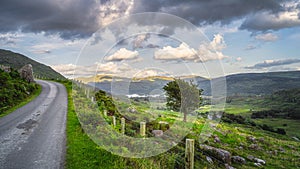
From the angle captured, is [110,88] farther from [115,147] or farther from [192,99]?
[192,99]

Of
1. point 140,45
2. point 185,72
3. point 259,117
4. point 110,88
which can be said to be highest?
point 140,45

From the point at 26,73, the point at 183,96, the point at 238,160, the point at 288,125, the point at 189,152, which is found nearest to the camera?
the point at 189,152

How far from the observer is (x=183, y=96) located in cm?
3316

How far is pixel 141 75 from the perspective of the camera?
687 inches

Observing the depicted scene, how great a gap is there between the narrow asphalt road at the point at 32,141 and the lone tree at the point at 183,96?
11725 mm

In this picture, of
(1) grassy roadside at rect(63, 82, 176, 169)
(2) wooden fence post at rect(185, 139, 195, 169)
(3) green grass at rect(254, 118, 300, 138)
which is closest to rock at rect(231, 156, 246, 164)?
(1) grassy roadside at rect(63, 82, 176, 169)

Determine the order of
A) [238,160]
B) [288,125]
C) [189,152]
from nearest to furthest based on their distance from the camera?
[189,152] → [238,160] → [288,125]

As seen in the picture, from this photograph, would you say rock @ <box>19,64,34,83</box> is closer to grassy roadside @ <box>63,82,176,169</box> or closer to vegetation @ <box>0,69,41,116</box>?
vegetation @ <box>0,69,41,116</box>

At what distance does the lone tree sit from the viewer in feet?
83.2

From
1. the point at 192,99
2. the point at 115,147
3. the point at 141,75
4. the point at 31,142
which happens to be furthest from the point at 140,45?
the point at 192,99

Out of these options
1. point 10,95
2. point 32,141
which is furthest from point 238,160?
point 10,95

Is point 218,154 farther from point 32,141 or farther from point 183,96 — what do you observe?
point 32,141

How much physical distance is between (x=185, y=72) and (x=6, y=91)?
80.3ft

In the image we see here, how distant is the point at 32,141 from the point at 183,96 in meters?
22.4
